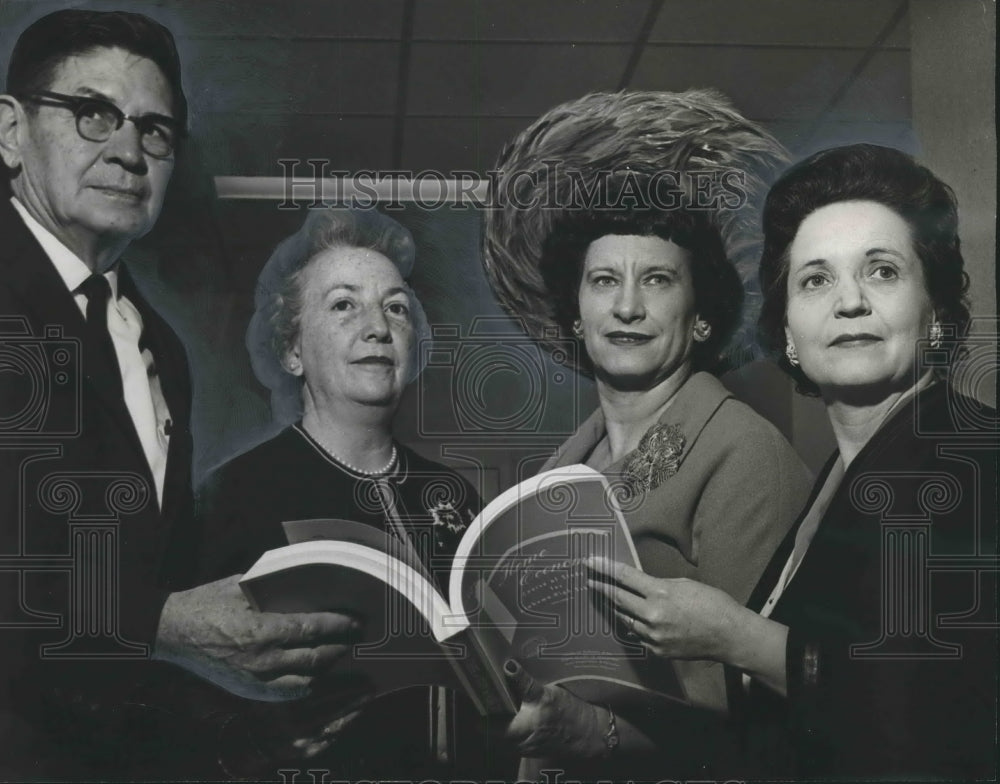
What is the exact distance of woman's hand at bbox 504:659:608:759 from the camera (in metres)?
5.26

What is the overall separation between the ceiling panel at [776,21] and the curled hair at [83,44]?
1878mm

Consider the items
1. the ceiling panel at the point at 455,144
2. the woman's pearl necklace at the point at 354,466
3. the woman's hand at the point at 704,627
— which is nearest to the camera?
the woman's hand at the point at 704,627

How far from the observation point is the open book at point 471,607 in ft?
17.3

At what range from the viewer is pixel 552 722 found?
528cm

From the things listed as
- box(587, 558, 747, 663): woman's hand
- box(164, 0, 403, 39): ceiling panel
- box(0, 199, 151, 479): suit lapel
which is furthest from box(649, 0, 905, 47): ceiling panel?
box(0, 199, 151, 479): suit lapel

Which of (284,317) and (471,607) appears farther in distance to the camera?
(284,317)

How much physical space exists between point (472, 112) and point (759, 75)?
1.14 metres

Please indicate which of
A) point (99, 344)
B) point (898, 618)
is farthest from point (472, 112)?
point (898, 618)

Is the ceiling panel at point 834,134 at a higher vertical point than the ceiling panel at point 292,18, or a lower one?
lower

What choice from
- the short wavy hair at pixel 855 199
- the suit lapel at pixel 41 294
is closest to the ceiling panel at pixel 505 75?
the short wavy hair at pixel 855 199

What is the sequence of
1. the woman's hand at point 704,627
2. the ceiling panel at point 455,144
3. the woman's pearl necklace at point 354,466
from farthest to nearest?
1. the ceiling panel at point 455,144
2. the woman's pearl necklace at point 354,466
3. the woman's hand at point 704,627

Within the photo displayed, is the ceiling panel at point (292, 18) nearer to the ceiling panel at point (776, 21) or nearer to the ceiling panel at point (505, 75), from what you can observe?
the ceiling panel at point (505, 75)

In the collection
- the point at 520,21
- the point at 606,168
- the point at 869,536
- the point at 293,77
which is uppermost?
the point at 520,21

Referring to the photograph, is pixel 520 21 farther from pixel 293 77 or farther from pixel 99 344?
pixel 99 344
